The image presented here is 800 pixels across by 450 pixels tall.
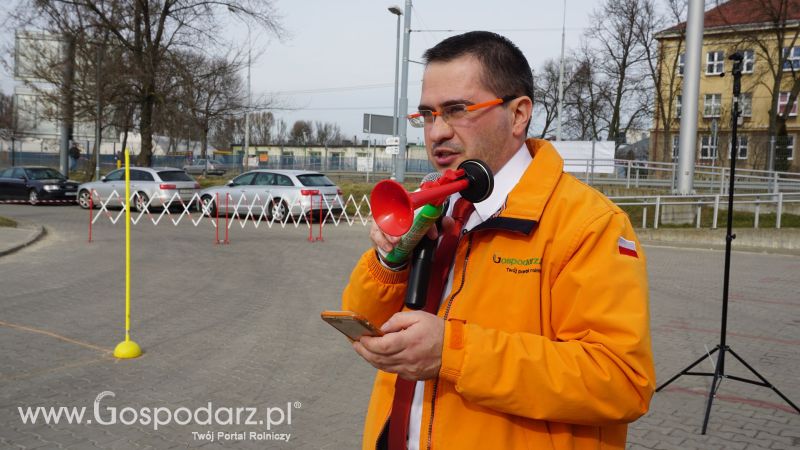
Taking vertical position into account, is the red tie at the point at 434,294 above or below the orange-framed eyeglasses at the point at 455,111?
below

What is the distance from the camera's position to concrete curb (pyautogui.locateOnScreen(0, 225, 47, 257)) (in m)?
12.8

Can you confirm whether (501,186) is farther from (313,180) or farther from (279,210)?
(313,180)

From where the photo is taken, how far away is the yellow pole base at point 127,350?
6.17 m

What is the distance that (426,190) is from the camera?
162 cm

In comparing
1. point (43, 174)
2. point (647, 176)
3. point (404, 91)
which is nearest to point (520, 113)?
point (404, 91)

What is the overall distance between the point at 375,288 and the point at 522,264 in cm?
46

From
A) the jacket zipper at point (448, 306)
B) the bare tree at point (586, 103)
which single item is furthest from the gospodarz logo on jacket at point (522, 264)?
the bare tree at point (586, 103)

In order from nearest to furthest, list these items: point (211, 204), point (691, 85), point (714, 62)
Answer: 1. point (691, 85)
2. point (211, 204)
3. point (714, 62)

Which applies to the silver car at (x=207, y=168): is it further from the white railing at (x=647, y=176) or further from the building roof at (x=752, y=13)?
the building roof at (x=752, y=13)

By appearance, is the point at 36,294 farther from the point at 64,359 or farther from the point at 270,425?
the point at 270,425

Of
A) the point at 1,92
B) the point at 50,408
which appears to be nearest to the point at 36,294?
the point at 50,408

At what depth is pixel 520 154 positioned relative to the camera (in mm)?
1933

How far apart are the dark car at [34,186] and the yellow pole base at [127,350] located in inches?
789

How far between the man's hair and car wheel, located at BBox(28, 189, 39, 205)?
25.9 meters
